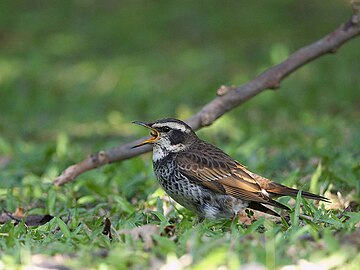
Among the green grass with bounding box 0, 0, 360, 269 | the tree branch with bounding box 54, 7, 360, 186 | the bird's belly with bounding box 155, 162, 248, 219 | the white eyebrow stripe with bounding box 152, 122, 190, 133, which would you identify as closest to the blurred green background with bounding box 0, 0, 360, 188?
the green grass with bounding box 0, 0, 360, 269

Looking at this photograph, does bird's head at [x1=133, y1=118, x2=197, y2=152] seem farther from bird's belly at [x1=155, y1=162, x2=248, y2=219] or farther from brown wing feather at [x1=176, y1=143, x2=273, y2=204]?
bird's belly at [x1=155, y1=162, x2=248, y2=219]

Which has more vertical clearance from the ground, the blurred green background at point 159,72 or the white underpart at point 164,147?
the white underpart at point 164,147

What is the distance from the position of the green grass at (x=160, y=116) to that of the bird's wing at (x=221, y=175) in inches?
13.0

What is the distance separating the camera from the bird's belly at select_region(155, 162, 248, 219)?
7082 mm

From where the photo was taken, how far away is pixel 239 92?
8812 millimetres

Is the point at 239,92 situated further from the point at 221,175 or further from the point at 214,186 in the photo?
the point at 214,186

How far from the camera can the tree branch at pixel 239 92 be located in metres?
8.66

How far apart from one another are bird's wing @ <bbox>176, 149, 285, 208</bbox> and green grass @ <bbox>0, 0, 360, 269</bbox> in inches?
13.0

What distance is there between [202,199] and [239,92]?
6.50ft

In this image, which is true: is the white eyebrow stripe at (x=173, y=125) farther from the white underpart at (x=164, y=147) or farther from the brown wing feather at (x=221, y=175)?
the brown wing feather at (x=221, y=175)

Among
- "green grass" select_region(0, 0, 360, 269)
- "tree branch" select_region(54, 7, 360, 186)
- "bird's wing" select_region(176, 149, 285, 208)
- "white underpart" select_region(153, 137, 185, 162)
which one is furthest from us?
"tree branch" select_region(54, 7, 360, 186)

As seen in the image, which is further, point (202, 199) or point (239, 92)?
point (239, 92)

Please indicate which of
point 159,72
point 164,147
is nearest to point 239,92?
point 164,147

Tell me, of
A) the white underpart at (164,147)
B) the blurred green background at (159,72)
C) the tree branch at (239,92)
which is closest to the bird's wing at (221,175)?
the white underpart at (164,147)
